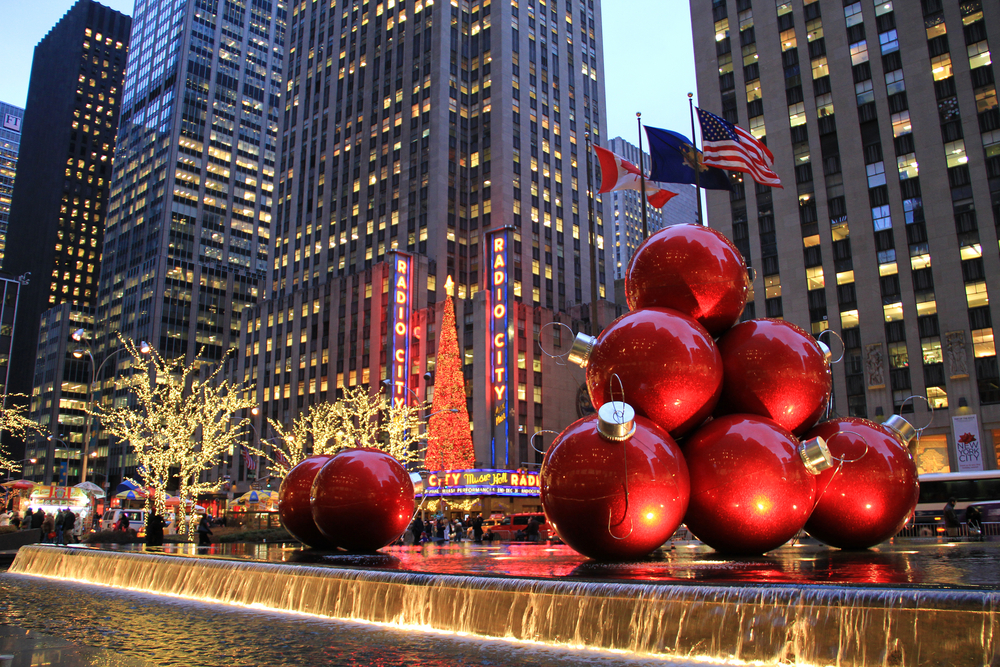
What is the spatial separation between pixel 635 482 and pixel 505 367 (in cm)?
5757

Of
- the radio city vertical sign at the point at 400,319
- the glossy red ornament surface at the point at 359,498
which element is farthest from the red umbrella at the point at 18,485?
the glossy red ornament surface at the point at 359,498

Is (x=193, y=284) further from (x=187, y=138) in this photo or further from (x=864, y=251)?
(x=864, y=251)

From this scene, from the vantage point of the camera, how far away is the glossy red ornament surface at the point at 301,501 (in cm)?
1362

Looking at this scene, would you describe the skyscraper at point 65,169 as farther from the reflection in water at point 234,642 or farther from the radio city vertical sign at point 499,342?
the reflection in water at point 234,642

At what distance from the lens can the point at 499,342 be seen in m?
65.2

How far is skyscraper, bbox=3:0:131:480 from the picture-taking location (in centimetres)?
16600

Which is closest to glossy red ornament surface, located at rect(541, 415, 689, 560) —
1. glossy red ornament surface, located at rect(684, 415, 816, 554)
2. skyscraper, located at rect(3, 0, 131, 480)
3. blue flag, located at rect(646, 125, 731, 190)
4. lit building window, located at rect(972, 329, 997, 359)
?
glossy red ornament surface, located at rect(684, 415, 816, 554)

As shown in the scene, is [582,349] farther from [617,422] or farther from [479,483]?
[479,483]

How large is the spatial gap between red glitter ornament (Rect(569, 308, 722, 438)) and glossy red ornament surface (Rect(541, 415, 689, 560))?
0.41 metres

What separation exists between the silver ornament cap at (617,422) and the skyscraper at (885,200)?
50394mm

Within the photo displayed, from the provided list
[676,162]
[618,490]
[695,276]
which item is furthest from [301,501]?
[676,162]

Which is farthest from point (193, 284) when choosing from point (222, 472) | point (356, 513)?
point (356, 513)

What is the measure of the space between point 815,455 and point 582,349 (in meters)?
3.07

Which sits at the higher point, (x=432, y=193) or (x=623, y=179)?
(x=432, y=193)
